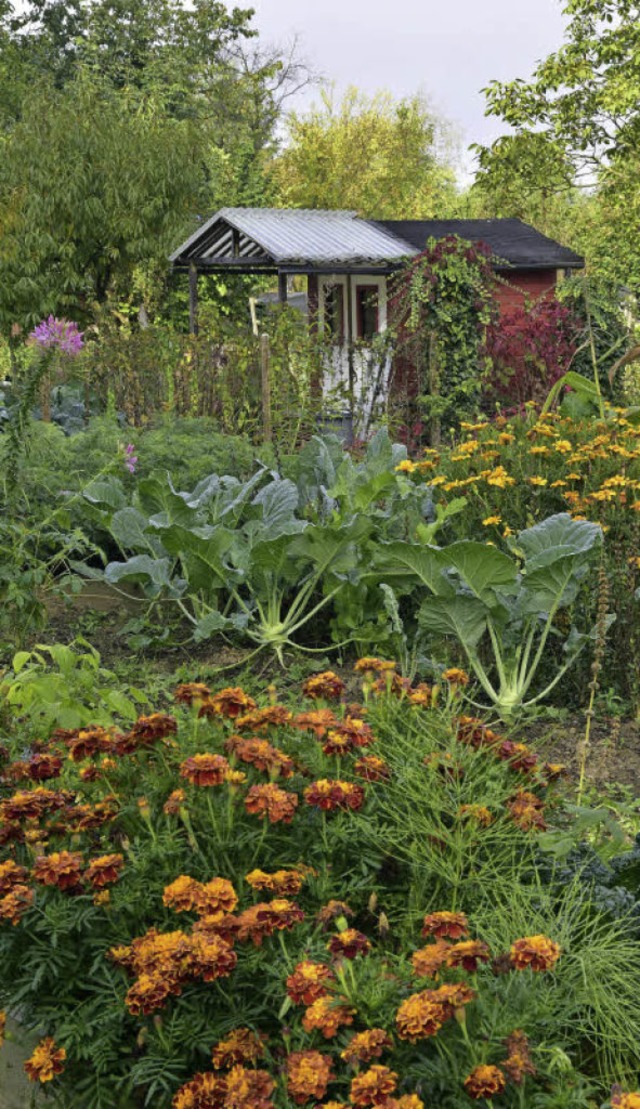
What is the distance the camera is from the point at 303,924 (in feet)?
7.79

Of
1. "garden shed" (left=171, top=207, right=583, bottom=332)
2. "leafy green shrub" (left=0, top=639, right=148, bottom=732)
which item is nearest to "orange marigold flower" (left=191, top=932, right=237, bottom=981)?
"leafy green shrub" (left=0, top=639, right=148, bottom=732)

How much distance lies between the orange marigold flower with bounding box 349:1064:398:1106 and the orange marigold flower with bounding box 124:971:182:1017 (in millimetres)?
352

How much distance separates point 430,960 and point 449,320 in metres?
9.65

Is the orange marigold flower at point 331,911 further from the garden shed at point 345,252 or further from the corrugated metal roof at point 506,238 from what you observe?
the corrugated metal roof at point 506,238

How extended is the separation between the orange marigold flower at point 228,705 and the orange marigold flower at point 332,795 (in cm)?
27

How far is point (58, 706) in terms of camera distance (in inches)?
139

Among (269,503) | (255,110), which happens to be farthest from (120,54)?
(269,503)

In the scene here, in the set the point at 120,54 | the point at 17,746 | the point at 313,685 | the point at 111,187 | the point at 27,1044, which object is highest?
the point at 120,54

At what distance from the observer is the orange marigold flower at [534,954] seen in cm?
201

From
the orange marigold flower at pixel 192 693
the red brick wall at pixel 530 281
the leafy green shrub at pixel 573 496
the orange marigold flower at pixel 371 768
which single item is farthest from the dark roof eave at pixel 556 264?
the orange marigold flower at pixel 371 768

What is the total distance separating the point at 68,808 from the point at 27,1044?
1.52ft

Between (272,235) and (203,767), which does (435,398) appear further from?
(272,235)

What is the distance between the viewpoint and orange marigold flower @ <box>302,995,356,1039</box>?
203 cm

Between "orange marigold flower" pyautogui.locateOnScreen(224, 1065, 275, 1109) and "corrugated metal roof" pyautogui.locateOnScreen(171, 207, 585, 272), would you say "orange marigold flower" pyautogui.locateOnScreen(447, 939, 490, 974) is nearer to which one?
"orange marigold flower" pyautogui.locateOnScreen(224, 1065, 275, 1109)
